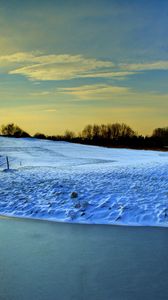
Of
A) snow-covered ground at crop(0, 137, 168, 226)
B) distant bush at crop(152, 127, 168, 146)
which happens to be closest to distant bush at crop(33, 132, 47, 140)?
distant bush at crop(152, 127, 168, 146)

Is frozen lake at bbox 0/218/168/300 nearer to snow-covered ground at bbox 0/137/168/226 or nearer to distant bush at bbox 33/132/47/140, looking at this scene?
snow-covered ground at bbox 0/137/168/226

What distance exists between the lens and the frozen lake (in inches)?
220

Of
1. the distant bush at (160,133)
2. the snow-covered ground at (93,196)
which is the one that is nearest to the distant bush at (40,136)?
the distant bush at (160,133)

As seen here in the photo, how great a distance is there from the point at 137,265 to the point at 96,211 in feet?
16.7

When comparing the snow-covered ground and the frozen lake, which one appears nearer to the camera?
the frozen lake

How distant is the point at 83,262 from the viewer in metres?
7.05

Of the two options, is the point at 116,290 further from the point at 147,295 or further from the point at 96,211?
the point at 96,211

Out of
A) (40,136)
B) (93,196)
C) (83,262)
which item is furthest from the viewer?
(40,136)

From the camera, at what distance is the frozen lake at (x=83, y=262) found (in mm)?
5578

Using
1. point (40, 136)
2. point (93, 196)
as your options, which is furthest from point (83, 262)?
point (40, 136)

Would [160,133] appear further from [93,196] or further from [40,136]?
[93,196]

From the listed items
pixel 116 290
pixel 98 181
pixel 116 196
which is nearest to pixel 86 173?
pixel 98 181

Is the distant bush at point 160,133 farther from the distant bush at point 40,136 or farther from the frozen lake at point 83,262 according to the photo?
the frozen lake at point 83,262

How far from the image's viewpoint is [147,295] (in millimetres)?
5430
